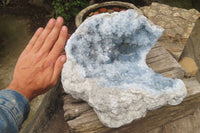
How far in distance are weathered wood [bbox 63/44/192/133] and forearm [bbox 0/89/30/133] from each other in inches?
13.9

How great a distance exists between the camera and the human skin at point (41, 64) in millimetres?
1488

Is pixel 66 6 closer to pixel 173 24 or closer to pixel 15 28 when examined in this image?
pixel 15 28

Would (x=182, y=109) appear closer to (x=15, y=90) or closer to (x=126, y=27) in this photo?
(x=126, y=27)

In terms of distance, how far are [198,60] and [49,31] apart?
2.51 metres

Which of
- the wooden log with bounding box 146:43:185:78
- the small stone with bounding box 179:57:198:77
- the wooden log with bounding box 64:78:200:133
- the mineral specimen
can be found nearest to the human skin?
the mineral specimen

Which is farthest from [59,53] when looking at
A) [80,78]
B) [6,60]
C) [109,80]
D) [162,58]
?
[6,60]

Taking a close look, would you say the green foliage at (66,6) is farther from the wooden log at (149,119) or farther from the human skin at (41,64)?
the wooden log at (149,119)

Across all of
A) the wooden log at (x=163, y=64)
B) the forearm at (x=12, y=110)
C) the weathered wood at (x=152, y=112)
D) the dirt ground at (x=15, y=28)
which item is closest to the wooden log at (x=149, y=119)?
the weathered wood at (x=152, y=112)

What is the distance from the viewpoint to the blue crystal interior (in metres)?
1.29

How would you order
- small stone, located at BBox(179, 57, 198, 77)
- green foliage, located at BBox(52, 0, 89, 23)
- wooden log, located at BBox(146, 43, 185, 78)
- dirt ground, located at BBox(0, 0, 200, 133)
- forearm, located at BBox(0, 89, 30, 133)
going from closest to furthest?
forearm, located at BBox(0, 89, 30, 133) → wooden log, located at BBox(146, 43, 185, 78) → small stone, located at BBox(179, 57, 198, 77) → green foliage, located at BBox(52, 0, 89, 23) → dirt ground, located at BBox(0, 0, 200, 133)

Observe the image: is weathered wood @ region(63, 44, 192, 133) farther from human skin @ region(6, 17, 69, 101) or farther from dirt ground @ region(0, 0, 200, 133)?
dirt ground @ region(0, 0, 200, 133)

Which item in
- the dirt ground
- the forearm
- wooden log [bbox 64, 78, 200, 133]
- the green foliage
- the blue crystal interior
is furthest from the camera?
the dirt ground

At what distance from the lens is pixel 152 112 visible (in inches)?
64.4

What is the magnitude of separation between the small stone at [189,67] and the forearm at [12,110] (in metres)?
1.99
